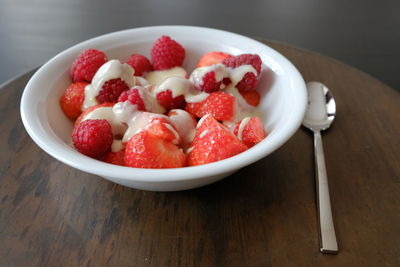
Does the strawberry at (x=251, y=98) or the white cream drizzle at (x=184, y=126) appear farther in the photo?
the strawberry at (x=251, y=98)

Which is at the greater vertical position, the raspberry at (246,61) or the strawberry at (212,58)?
the raspberry at (246,61)

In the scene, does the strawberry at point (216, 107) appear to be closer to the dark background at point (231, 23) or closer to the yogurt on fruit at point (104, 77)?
the yogurt on fruit at point (104, 77)

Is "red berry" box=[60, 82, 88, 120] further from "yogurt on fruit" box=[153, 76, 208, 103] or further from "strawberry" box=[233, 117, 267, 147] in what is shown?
"strawberry" box=[233, 117, 267, 147]

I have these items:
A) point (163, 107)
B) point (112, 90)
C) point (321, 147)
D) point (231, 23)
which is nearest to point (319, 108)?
point (321, 147)

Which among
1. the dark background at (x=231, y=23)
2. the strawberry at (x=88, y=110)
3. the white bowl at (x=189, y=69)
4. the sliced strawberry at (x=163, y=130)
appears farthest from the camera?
the dark background at (x=231, y=23)

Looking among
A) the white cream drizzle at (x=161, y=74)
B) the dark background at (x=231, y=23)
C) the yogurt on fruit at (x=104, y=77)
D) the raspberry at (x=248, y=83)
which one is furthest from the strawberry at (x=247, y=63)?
the dark background at (x=231, y=23)

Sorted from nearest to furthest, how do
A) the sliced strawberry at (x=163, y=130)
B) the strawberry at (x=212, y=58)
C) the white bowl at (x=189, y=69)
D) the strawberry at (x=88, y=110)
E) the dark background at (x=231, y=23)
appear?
the white bowl at (x=189, y=69) < the sliced strawberry at (x=163, y=130) < the strawberry at (x=88, y=110) < the strawberry at (x=212, y=58) < the dark background at (x=231, y=23)

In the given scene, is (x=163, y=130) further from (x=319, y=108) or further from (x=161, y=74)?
(x=319, y=108)
